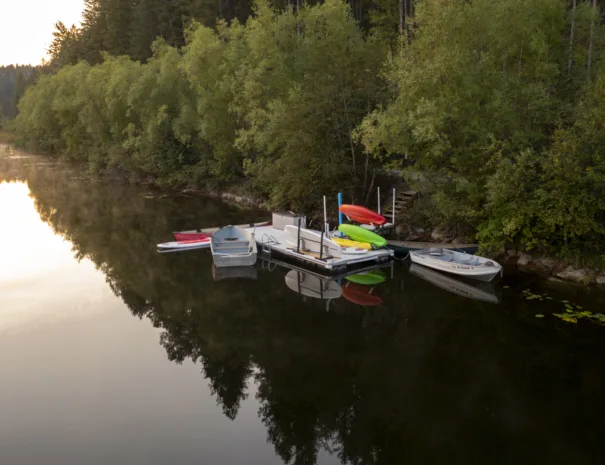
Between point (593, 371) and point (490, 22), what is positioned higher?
point (490, 22)

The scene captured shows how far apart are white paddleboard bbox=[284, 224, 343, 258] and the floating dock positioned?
14.3 inches

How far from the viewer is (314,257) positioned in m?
23.5

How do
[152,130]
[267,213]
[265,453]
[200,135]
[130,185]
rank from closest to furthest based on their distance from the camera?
[265,453]
[267,213]
[200,135]
[152,130]
[130,185]

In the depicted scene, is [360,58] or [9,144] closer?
[360,58]

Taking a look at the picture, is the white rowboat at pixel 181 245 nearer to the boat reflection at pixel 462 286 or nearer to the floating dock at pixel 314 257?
the floating dock at pixel 314 257

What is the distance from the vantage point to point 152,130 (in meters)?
47.8

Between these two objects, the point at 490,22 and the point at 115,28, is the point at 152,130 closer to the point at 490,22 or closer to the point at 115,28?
the point at 490,22

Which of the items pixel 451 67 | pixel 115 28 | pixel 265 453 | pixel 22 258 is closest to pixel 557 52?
pixel 451 67

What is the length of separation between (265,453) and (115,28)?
266 ft

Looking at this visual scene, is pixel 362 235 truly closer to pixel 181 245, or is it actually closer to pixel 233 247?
pixel 233 247

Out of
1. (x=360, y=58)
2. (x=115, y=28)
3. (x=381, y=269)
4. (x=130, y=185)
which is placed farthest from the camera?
(x=115, y=28)

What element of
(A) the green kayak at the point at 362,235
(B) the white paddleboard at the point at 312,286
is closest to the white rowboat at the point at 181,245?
(B) the white paddleboard at the point at 312,286

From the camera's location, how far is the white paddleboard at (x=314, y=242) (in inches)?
924

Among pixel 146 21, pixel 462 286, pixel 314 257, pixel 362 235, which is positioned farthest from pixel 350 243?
pixel 146 21
